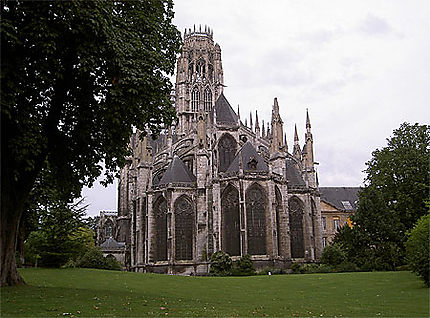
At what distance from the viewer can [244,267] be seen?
41.6 meters

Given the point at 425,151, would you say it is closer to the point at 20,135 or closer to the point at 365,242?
the point at 365,242

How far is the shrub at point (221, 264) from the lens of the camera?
138 feet

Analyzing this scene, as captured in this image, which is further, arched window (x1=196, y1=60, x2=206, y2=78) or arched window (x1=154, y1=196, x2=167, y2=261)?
arched window (x1=196, y1=60, x2=206, y2=78)

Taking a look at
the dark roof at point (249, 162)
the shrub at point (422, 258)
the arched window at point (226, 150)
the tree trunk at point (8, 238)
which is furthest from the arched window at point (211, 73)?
the tree trunk at point (8, 238)

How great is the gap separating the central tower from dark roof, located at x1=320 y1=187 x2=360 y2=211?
25139 millimetres

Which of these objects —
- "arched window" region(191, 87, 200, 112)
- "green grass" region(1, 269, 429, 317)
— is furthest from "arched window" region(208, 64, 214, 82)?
"green grass" region(1, 269, 429, 317)

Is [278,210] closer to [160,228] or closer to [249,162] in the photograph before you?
[249,162]

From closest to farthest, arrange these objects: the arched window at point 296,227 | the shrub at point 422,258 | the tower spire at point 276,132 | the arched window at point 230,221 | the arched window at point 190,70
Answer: the shrub at point 422,258 → the arched window at point 230,221 → the tower spire at point 276,132 → the arched window at point 296,227 → the arched window at point 190,70

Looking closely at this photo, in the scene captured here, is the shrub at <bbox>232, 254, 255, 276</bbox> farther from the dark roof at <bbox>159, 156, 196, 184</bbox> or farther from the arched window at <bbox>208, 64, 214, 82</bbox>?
the arched window at <bbox>208, 64, 214, 82</bbox>

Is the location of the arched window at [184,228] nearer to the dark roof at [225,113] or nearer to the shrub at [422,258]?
the dark roof at [225,113]

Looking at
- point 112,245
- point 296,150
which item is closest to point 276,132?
point 296,150

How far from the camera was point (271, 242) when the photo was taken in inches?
1748

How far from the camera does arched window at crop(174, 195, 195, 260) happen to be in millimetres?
46375

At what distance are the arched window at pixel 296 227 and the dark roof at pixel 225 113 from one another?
1314cm
